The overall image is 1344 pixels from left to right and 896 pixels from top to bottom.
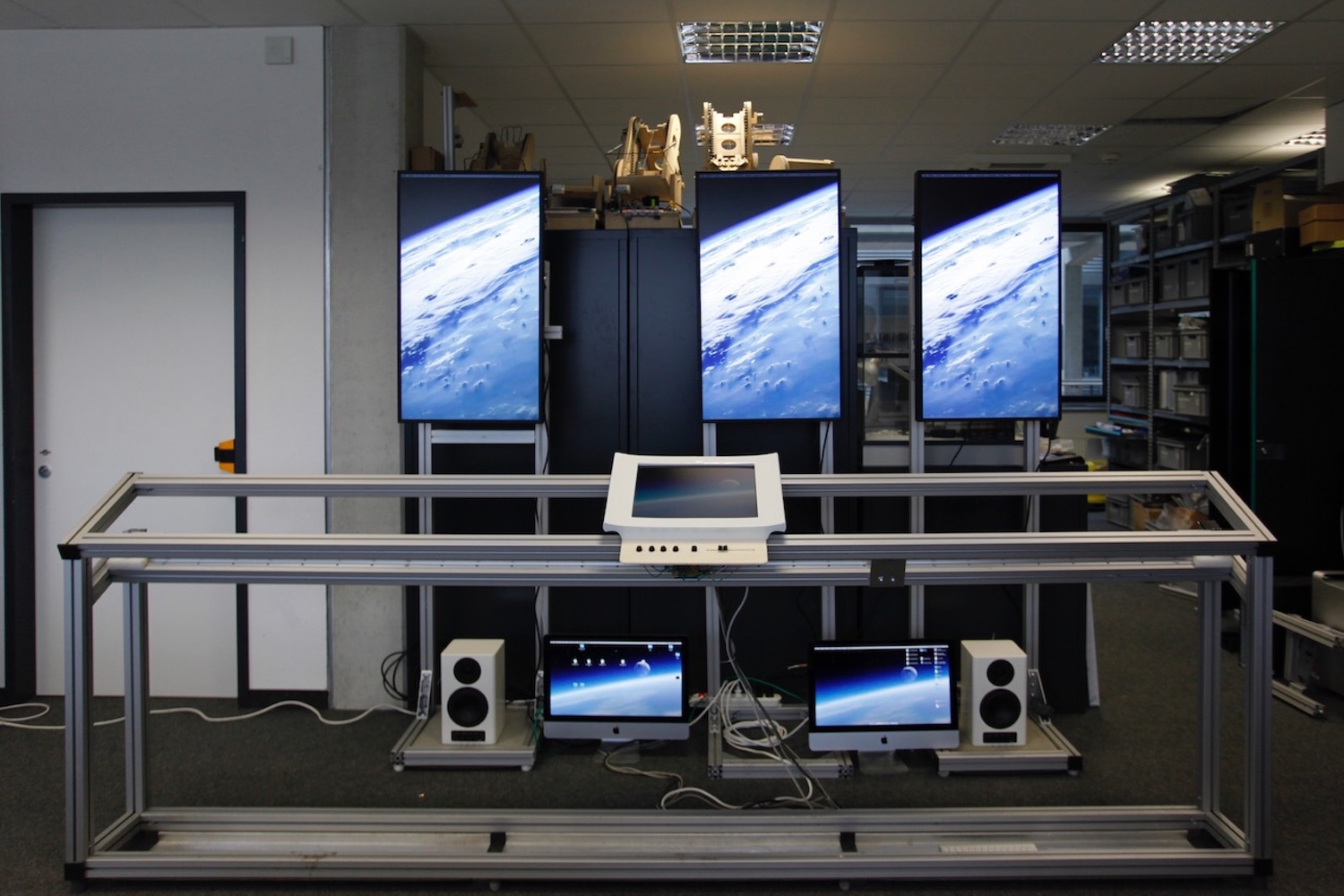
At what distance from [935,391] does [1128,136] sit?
366 centimetres

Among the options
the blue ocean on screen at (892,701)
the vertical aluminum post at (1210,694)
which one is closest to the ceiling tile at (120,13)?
the blue ocean on screen at (892,701)

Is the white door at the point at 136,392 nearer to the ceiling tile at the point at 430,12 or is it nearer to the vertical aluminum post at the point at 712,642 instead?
the ceiling tile at the point at 430,12

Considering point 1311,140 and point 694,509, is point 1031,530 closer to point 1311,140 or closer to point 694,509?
point 694,509

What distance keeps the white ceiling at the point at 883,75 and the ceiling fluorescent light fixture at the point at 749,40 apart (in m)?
0.08

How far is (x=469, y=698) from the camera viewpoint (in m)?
3.21

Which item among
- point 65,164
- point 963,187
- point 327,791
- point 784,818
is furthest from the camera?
point 65,164

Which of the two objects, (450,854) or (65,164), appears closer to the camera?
(450,854)

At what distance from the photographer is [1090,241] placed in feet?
30.5

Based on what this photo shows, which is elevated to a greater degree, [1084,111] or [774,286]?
[1084,111]

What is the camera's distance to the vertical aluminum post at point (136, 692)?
8.18 ft

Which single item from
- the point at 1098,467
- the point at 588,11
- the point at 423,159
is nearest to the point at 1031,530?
the point at 588,11

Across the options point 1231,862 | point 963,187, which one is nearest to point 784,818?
point 1231,862

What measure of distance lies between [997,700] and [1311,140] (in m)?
4.86

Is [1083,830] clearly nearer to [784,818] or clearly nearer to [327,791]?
[784,818]
